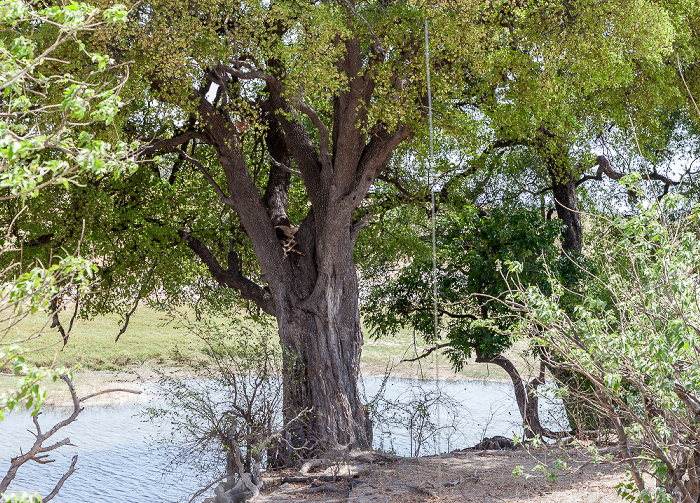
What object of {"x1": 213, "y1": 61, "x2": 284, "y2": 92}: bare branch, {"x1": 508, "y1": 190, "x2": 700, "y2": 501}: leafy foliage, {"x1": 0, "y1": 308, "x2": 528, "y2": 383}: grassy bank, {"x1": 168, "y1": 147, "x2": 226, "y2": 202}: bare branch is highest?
{"x1": 213, "y1": 61, "x2": 284, "y2": 92}: bare branch

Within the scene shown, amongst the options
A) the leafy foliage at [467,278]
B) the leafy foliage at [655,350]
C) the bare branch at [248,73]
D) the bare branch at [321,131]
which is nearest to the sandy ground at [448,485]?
the leafy foliage at [655,350]

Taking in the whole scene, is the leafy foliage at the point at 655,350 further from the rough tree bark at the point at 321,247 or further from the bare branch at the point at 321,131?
the rough tree bark at the point at 321,247

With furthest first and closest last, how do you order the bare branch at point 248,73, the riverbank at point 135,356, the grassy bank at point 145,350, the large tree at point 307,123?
the grassy bank at point 145,350 < the riverbank at point 135,356 < the bare branch at point 248,73 < the large tree at point 307,123

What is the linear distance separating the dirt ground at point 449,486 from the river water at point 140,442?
2.86 ft

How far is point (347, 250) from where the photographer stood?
9461mm

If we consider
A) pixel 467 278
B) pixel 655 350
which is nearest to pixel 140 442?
pixel 467 278

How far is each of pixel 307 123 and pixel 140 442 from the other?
8.02m

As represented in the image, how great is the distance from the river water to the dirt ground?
34.4 inches

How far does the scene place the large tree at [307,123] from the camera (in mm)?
7594

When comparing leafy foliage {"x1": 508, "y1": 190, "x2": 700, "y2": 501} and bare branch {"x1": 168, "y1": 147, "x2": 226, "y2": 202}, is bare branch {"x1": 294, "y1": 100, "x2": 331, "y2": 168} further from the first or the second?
leafy foliage {"x1": 508, "y1": 190, "x2": 700, "y2": 501}

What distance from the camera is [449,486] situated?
7457 millimetres

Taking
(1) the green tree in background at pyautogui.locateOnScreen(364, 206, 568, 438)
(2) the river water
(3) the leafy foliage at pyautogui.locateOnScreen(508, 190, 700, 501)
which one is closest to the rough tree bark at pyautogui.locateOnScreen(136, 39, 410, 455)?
(2) the river water

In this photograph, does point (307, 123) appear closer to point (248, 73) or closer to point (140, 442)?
point (248, 73)

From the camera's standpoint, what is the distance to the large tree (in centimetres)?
759
